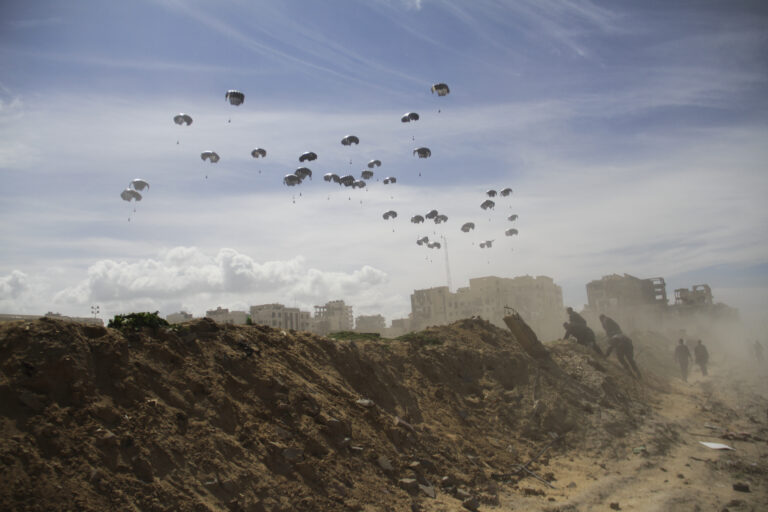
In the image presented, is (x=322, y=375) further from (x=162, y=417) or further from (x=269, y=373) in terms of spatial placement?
(x=162, y=417)

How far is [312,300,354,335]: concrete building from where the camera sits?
7756 centimetres

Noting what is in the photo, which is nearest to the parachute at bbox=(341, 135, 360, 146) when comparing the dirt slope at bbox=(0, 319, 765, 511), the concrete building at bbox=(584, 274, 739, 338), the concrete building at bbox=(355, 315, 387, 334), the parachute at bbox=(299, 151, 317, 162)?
the parachute at bbox=(299, 151, 317, 162)

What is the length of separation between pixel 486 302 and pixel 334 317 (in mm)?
25321

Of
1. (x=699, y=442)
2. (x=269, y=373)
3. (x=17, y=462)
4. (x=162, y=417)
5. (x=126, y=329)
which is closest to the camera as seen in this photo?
(x=17, y=462)

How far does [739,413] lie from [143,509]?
872 inches

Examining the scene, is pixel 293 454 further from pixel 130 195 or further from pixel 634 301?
pixel 634 301

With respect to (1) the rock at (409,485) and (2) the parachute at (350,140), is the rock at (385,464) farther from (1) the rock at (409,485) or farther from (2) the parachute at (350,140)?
(2) the parachute at (350,140)

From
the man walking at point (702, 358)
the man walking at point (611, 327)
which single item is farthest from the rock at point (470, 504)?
the man walking at point (702, 358)

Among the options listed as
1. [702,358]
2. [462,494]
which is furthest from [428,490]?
[702,358]

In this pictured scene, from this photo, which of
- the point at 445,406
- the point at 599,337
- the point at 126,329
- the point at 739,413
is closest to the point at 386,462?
the point at 445,406

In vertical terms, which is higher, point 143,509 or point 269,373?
point 269,373

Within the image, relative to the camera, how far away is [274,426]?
978 centimetres

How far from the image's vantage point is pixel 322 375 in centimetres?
1248

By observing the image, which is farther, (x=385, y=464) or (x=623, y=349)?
(x=623, y=349)
